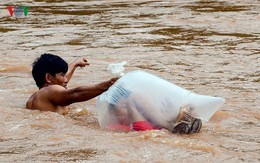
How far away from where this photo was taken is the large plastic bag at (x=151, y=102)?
16.9ft

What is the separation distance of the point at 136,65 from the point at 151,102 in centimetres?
372

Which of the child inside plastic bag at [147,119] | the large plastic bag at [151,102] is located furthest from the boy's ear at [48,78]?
the child inside plastic bag at [147,119]

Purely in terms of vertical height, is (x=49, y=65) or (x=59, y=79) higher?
(x=49, y=65)

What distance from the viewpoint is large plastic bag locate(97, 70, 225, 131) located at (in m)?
5.16

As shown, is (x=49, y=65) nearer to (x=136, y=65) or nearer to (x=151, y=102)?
(x=151, y=102)

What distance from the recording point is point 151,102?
5.17 m

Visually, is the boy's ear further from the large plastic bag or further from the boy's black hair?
the large plastic bag

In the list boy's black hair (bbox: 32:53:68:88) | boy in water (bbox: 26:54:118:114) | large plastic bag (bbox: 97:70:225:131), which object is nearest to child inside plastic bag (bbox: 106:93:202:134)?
large plastic bag (bbox: 97:70:225:131)

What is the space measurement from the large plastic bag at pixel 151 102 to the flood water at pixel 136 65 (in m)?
0.14

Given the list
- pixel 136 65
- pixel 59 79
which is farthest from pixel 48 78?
pixel 136 65

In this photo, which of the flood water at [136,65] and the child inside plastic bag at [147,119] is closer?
the flood water at [136,65]

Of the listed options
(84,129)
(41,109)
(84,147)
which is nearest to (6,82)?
(41,109)

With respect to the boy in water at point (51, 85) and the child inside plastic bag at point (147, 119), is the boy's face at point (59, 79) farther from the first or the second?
the child inside plastic bag at point (147, 119)

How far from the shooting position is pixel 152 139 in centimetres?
499
